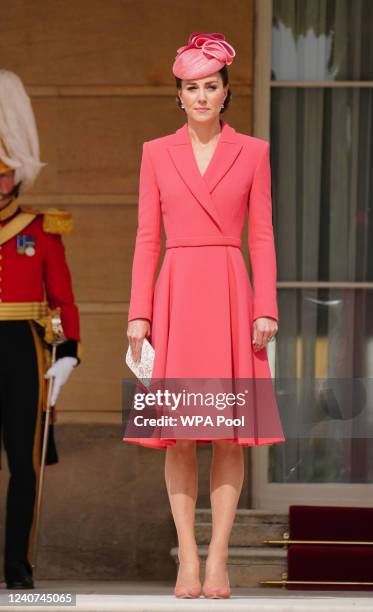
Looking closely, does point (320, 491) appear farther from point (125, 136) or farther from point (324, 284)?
point (125, 136)

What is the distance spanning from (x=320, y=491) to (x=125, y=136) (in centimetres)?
205

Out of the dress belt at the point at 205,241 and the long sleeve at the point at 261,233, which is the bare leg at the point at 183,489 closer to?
the long sleeve at the point at 261,233

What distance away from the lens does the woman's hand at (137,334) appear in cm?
619

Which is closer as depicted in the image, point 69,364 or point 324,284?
point 69,364

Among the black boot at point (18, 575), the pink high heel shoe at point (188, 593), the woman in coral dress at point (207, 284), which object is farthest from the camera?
the black boot at point (18, 575)

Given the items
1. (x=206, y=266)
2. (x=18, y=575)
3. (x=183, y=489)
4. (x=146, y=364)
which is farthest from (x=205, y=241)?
(x=18, y=575)

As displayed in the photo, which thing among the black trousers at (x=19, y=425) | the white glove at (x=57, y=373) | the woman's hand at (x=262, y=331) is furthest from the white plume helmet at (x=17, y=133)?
the woman's hand at (x=262, y=331)

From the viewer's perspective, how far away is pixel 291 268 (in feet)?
29.5

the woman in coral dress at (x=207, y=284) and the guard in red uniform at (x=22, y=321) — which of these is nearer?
the woman in coral dress at (x=207, y=284)

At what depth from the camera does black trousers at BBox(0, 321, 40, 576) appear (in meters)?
7.52

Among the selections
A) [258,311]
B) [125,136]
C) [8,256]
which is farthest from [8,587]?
[125,136]

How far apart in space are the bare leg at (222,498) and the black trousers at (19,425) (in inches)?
61.5

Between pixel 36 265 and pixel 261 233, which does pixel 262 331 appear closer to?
pixel 261 233

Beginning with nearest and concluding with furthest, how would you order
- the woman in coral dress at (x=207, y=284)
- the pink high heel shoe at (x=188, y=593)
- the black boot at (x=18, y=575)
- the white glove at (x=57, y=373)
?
the pink high heel shoe at (x=188, y=593)
the woman in coral dress at (x=207, y=284)
the black boot at (x=18, y=575)
the white glove at (x=57, y=373)
